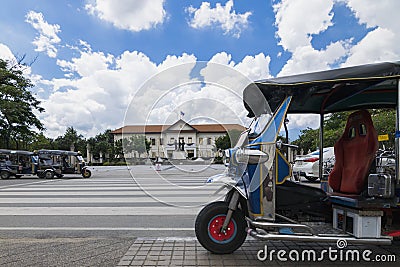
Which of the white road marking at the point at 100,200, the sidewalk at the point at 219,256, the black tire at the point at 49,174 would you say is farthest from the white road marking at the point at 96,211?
the black tire at the point at 49,174

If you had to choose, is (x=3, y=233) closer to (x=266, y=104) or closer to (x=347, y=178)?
(x=266, y=104)

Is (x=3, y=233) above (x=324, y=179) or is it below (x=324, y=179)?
below

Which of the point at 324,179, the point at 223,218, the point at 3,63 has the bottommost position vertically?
the point at 223,218

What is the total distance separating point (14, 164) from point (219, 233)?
21.2 meters

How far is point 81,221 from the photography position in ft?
22.3

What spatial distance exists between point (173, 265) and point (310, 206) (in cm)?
196

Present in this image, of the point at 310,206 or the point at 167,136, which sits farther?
the point at 310,206

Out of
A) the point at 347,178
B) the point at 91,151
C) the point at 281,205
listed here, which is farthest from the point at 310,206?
the point at 91,151

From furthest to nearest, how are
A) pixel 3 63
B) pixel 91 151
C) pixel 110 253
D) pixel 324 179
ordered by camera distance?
pixel 91 151 < pixel 3 63 < pixel 324 179 < pixel 110 253

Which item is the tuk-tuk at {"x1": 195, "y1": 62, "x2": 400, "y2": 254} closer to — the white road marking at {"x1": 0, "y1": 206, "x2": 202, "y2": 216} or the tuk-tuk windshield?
the tuk-tuk windshield

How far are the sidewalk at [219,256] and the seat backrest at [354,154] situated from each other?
906 millimetres

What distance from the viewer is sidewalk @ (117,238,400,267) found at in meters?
4.04

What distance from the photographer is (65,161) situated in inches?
828

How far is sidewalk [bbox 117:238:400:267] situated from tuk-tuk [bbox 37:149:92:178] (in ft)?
57.4
